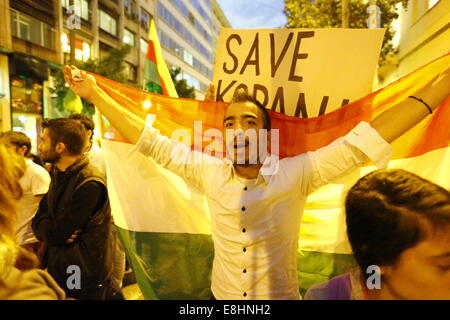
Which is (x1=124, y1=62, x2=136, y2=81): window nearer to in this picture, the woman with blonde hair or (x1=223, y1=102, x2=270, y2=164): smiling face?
(x1=223, y1=102, x2=270, y2=164): smiling face

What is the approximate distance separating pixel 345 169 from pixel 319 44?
111 cm

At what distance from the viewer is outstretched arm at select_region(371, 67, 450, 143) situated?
59.2 inches

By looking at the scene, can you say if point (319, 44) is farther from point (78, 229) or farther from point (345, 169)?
point (78, 229)

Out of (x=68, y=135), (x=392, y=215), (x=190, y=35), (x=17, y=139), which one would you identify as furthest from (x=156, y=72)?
(x=190, y=35)

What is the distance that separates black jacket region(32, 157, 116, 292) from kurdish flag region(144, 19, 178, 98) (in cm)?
104

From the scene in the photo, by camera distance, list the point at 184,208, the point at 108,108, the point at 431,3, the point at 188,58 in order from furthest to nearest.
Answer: the point at 188,58 < the point at 431,3 < the point at 184,208 < the point at 108,108

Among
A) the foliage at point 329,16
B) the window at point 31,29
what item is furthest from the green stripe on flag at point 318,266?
the window at point 31,29

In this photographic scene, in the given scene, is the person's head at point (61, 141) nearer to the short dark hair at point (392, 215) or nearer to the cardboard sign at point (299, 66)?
the cardboard sign at point (299, 66)

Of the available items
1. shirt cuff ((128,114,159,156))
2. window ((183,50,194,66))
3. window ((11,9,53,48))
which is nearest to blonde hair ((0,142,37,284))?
shirt cuff ((128,114,159,156))

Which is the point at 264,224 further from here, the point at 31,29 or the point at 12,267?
the point at 31,29

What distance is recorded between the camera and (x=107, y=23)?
24.2 meters

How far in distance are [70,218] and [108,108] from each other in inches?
32.8

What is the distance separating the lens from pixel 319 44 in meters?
2.24

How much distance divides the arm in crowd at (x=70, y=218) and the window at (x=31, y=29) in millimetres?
15724
